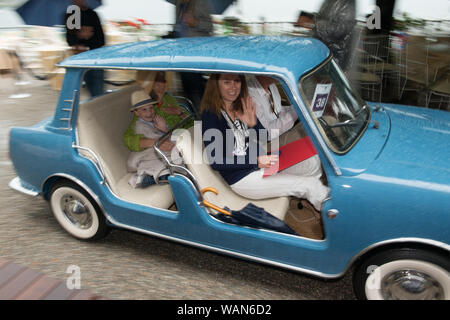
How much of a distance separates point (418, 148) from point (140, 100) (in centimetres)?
212

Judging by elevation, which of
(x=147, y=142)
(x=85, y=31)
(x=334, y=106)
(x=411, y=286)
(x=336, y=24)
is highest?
(x=336, y=24)

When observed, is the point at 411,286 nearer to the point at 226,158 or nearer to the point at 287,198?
the point at 287,198

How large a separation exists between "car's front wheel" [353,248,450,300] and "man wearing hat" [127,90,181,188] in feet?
5.49

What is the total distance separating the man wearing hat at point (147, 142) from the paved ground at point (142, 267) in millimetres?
604

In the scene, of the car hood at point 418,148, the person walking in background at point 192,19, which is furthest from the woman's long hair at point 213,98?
the person walking in background at point 192,19

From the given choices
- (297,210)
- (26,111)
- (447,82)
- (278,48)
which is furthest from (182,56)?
(26,111)

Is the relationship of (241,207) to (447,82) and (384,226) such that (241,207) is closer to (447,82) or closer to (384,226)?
(384,226)

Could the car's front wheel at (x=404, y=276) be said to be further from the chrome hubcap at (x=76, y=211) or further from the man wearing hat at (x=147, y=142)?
the chrome hubcap at (x=76, y=211)

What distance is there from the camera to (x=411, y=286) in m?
2.17

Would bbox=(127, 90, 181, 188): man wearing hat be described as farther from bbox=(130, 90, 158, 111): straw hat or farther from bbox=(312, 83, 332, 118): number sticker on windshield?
bbox=(312, 83, 332, 118): number sticker on windshield

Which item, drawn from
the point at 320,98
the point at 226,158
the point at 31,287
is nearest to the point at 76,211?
the point at 31,287

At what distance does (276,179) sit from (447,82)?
13.2ft

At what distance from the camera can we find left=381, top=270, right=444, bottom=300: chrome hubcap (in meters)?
2.13

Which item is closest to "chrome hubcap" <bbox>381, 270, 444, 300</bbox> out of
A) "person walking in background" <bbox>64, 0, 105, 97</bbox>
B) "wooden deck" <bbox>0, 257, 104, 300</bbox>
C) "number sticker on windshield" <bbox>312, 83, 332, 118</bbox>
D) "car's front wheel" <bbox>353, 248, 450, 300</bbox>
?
"car's front wheel" <bbox>353, 248, 450, 300</bbox>
